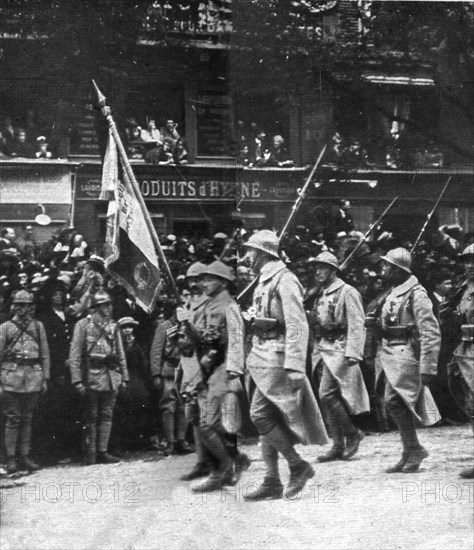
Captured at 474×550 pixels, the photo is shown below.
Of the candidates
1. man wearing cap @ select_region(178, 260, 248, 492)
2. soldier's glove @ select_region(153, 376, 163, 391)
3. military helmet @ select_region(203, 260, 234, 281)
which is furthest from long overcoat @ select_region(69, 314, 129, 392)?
military helmet @ select_region(203, 260, 234, 281)

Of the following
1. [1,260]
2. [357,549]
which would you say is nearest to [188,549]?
[357,549]

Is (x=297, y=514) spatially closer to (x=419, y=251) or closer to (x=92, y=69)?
(x=419, y=251)

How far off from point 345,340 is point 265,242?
0.87 m

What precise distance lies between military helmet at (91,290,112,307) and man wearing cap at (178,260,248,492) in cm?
49

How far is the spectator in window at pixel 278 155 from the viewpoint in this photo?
6.20 meters

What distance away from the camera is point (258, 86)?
20.3ft

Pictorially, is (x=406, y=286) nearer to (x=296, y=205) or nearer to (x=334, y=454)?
(x=296, y=205)

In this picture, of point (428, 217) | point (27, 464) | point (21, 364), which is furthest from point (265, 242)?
point (27, 464)

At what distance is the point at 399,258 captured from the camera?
632 centimetres

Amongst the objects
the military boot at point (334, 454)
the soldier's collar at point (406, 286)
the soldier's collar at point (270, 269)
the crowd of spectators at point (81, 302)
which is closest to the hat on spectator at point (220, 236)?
the crowd of spectators at point (81, 302)

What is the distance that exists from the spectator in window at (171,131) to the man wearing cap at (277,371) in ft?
2.79

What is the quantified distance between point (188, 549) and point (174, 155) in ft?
8.57

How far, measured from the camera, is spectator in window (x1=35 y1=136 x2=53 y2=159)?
19.8ft

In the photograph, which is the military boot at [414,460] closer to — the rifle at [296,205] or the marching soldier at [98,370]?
the rifle at [296,205]
